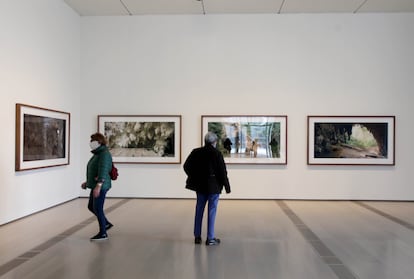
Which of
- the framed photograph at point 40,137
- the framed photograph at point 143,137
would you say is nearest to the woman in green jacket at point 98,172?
the framed photograph at point 40,137

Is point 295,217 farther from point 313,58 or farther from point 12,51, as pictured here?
point 12,51

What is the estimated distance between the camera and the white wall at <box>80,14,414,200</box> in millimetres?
10648

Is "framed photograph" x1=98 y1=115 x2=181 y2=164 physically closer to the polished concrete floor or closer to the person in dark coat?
the polished concrete floor

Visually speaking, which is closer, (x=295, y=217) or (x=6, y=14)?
(x=6, y=14)

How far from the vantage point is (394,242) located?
6230 mm

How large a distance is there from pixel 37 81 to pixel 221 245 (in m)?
5.79

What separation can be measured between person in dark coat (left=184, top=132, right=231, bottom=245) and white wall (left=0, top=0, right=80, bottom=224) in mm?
3964

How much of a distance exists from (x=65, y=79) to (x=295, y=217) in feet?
22.8

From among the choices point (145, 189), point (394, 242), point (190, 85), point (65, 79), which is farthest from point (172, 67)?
point (394, 242)

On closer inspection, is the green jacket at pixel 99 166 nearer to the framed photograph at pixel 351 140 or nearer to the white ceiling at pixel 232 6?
the white ceiling at pixel 232 6

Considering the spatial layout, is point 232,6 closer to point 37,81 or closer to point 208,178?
point 37,81

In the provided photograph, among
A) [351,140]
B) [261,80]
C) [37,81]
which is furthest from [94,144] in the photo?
[351,140]

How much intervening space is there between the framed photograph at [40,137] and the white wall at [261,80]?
45.3 inches

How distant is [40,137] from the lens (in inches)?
340
